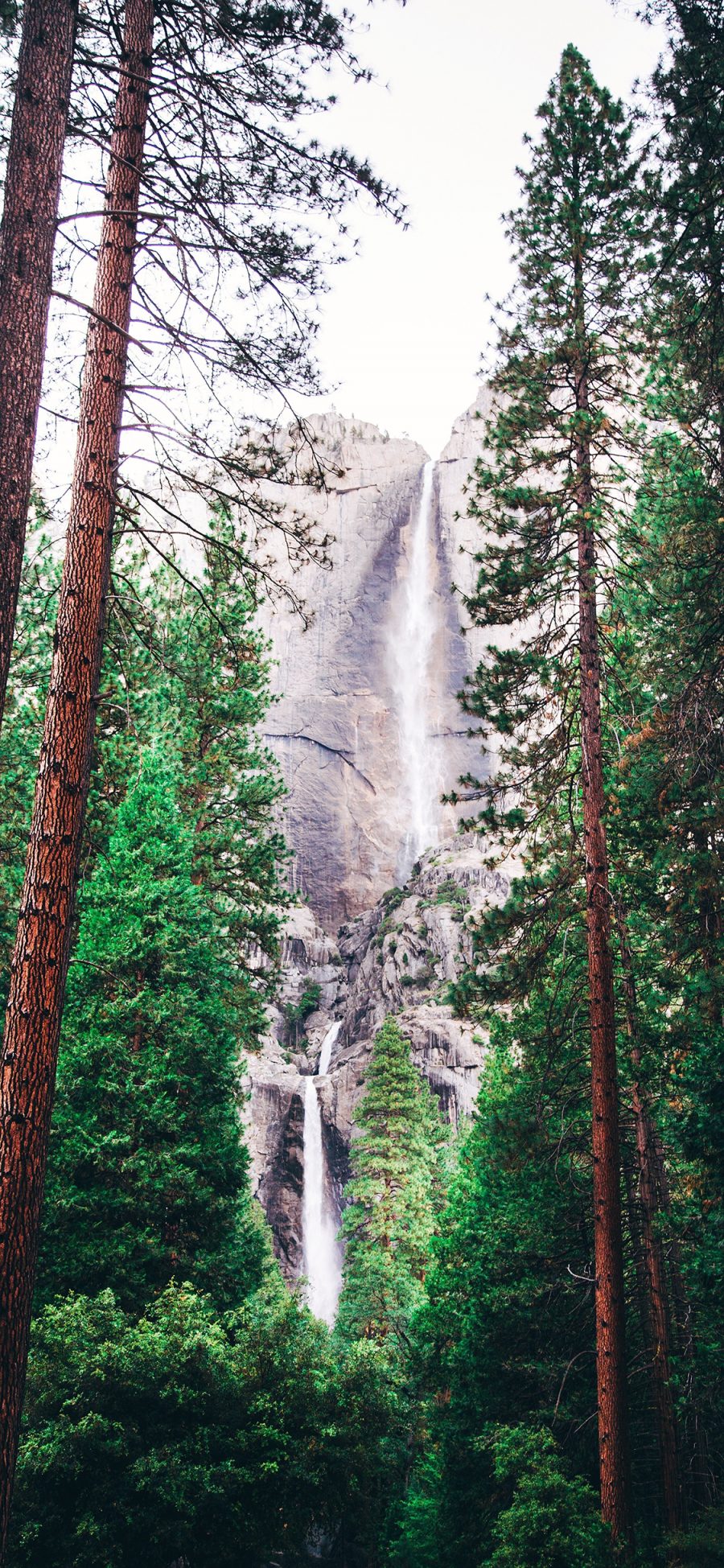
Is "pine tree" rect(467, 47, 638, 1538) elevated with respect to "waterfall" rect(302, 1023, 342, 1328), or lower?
elevated

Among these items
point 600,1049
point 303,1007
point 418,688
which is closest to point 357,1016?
point 303,1007

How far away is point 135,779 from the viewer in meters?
13.0

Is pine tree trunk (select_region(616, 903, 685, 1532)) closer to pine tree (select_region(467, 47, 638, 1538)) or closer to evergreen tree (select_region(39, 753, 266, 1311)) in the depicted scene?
pine tree (select_region(467, 47, 638, 1538))

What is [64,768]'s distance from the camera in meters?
4.68

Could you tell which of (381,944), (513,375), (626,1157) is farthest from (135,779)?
(381,944)

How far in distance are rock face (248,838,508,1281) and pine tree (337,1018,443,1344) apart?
14.5ft

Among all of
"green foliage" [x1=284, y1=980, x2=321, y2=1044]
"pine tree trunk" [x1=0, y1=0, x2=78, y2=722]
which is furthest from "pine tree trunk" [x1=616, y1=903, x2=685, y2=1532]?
"green foliage" [x1=284, y1=980, x2=321, y2=1044]

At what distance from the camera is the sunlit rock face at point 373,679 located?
5866 cm

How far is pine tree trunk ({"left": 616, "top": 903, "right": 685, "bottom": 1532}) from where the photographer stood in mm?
9914

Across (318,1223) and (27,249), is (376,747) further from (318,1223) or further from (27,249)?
(27,249)

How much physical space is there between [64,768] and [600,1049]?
18.1 feet

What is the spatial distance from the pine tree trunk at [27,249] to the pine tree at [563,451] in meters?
5.54

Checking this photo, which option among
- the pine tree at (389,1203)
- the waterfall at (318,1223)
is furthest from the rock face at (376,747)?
the pine tree at (389,1203)

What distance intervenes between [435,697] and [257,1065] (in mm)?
28301
